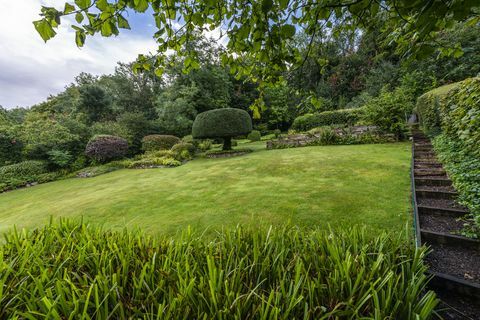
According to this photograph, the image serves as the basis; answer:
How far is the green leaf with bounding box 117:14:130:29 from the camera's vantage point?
148cm

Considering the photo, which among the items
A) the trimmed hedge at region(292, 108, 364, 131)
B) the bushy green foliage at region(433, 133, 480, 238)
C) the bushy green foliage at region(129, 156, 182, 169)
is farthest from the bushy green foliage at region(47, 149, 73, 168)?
Result: the trimmed hedge at region(292, 108, 364, 131)

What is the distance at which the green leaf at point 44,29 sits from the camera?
1142mm

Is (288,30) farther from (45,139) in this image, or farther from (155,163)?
(45,139)

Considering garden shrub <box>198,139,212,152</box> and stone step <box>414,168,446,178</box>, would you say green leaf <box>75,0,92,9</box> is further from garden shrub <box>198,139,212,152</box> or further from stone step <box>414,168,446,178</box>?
garden shrub <box>198,139,212,152</box>

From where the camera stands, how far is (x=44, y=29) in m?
1.16

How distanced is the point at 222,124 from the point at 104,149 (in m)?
7.84

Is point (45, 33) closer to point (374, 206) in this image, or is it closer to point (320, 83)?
point (374, 206)

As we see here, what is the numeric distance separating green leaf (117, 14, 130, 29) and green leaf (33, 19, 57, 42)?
0.44 metres

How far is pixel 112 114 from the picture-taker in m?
21.8

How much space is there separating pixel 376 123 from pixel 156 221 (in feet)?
36.8

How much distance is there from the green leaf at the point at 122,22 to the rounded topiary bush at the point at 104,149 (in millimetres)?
14264

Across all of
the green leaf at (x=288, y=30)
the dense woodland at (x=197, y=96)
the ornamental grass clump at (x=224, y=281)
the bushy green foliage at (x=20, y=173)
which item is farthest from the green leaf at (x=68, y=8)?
the bushy green foliage at (x=20, y=173)

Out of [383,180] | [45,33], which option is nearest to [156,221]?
[45,33]

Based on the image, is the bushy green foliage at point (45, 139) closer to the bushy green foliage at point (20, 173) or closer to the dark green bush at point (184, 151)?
the bushy green foliage at point (20, 173)
